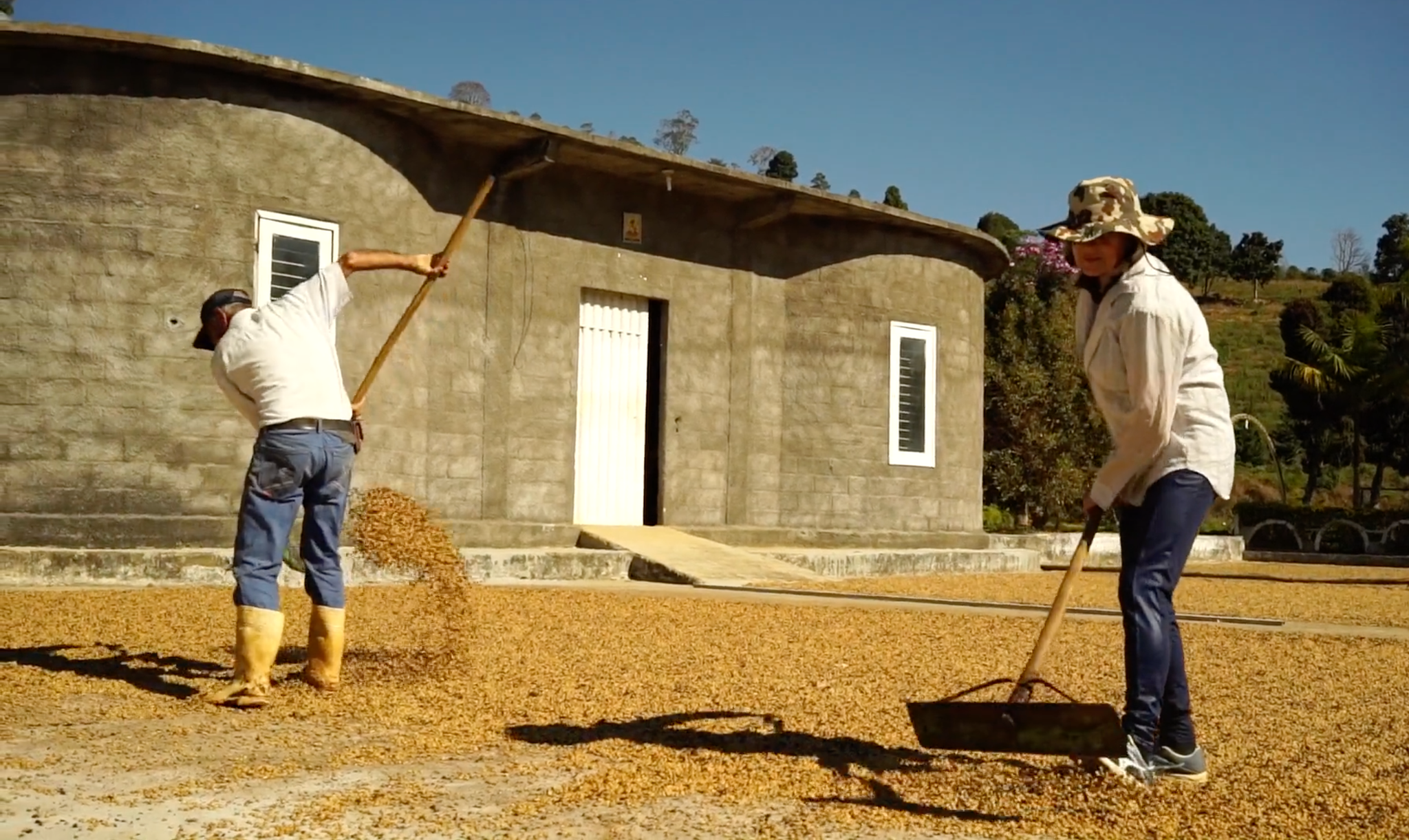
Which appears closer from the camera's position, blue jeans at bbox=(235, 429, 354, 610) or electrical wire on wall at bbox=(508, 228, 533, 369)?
blue jeans at bbox=(235, 429, 354, 610)

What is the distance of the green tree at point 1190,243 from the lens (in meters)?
66.6

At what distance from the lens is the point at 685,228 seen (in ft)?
52.1

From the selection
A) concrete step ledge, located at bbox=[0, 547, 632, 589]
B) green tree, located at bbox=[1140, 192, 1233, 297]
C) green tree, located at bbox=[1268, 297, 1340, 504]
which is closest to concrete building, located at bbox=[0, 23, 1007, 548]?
concrete step ledge, located at bbox=[0, 547, 632, 589]

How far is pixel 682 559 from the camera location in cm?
1312

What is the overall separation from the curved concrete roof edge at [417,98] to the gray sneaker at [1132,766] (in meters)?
9.92

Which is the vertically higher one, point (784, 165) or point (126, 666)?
point (784, 165)

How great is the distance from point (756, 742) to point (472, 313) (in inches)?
378

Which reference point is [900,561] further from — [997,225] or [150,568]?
[997,225]

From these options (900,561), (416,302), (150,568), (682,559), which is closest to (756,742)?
(416,302)

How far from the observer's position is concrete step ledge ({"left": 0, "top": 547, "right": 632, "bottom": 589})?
10312mm

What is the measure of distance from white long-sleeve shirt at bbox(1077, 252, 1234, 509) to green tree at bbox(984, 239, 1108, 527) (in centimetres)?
2374

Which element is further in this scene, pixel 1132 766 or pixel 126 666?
pixel 126 666

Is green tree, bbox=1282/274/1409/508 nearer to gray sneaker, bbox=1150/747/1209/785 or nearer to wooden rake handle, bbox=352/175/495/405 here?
wooden rake handle, bbox=352/175/495/405

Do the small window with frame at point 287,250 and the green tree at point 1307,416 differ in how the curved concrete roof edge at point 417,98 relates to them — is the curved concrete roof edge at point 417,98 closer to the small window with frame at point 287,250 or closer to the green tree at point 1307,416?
the small window with frame at point 287,250
